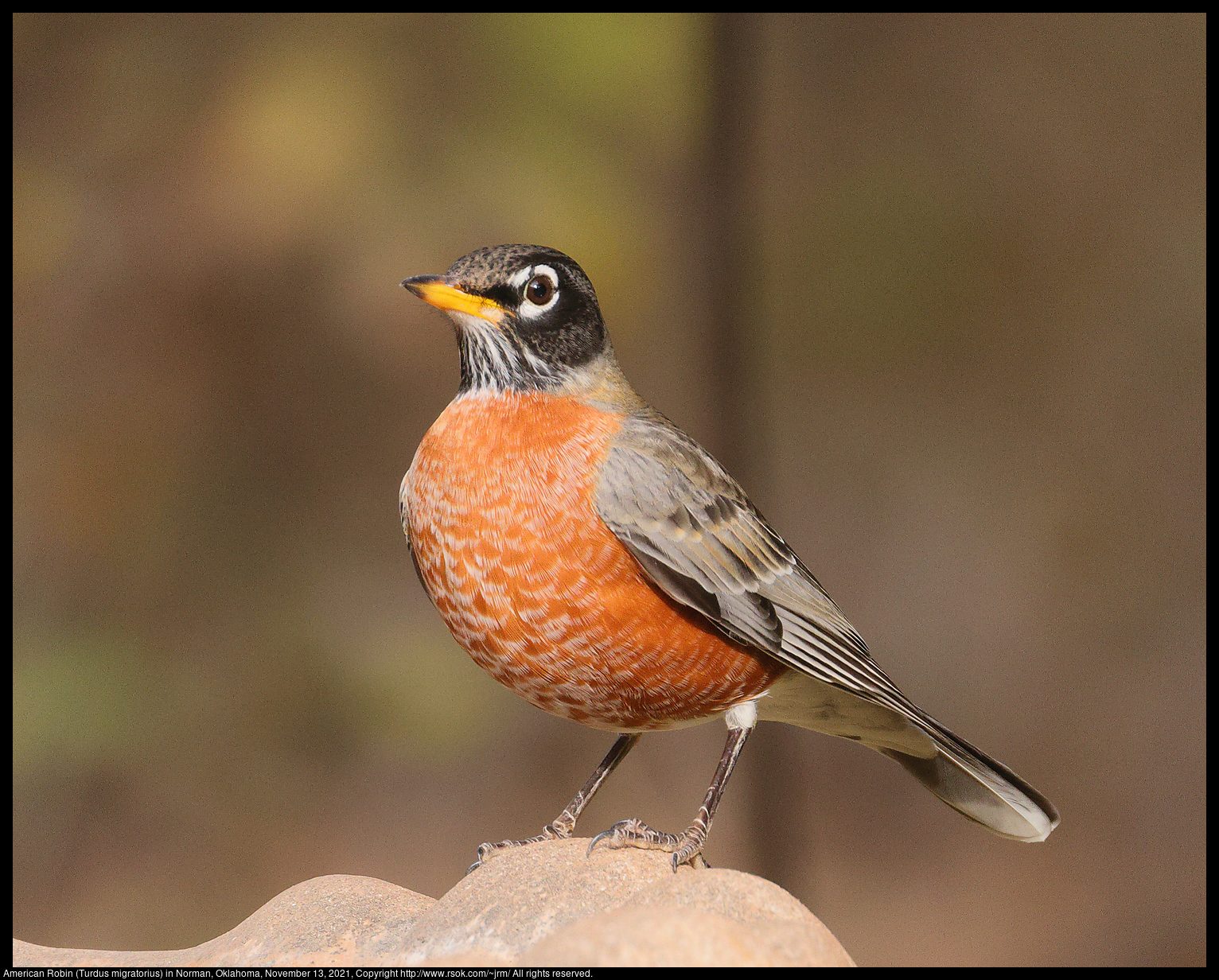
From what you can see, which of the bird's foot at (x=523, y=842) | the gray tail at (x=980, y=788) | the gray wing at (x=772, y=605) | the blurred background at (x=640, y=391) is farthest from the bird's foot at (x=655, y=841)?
the blurred background at (x=640, y=391)

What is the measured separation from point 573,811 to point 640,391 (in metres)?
3.53

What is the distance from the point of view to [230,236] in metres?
5.54

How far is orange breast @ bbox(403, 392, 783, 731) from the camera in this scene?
8.22 feet

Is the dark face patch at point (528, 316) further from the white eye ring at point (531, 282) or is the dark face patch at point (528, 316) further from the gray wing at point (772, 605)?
the gray wing at point (772, 605)

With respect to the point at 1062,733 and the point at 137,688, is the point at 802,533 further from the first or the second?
the point at 137,688

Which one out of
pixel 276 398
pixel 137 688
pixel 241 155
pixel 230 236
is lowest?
pixel 137 688

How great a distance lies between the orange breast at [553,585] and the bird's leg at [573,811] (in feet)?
1.08

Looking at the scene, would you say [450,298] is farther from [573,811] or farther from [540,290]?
[573,811]

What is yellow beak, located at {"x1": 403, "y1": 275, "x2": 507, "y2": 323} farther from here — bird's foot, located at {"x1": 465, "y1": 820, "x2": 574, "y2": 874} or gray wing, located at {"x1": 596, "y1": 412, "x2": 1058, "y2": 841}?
bird's foot, located at {"x1": 465, "y1": 820, "x2": 574, "y2": 874}

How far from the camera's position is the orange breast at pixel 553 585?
2.51 meters

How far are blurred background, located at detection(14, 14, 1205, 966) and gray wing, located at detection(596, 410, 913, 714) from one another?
2.55 meters

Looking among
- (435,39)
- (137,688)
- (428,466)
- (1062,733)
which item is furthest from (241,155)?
(1062,733)

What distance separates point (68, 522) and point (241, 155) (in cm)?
212
